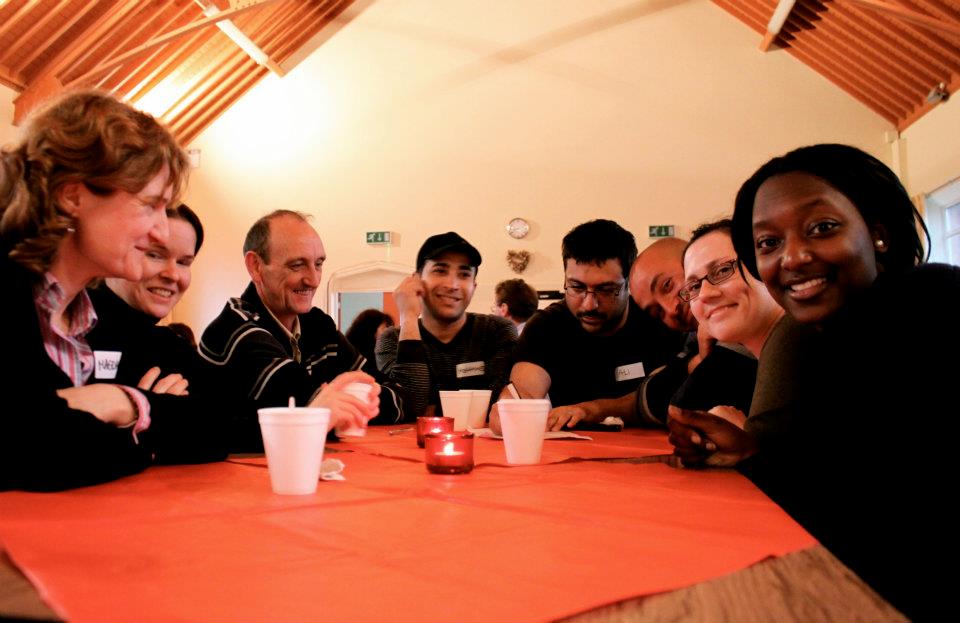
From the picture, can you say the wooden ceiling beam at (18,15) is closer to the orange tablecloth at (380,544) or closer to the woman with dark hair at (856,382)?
the orange tablecloth at (380,544)

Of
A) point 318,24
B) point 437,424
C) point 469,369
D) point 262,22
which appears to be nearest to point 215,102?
point 262,22

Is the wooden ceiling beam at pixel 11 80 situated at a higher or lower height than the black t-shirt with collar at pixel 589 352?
higher

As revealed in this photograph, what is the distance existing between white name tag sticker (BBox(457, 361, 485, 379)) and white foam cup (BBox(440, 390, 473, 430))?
128cm

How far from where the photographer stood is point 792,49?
8.66 m

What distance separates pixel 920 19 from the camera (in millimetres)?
6281

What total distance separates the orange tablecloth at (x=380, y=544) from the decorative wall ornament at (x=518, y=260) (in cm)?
754

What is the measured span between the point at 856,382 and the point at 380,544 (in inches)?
→ 35.9

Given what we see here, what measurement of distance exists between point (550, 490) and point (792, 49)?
9140 mm

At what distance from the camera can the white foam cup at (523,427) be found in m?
1.40

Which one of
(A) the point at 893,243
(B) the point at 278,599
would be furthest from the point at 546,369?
(B) the point at 278,599

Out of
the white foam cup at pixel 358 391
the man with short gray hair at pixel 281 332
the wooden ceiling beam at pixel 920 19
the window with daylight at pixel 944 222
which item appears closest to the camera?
the white foam cup at pixel 358 391

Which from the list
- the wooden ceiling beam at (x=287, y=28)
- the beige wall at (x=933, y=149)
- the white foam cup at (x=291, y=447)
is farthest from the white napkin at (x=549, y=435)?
the wooden ceiling beam at (x=287, y=28)

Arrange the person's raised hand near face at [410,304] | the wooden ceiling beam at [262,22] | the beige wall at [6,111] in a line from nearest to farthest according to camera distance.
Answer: the person's raised hand near face at [410,304]
the beige wall at [6,111]
the wooden ceiling beam at [262,22]

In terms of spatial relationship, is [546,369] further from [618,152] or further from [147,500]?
[618,152]
